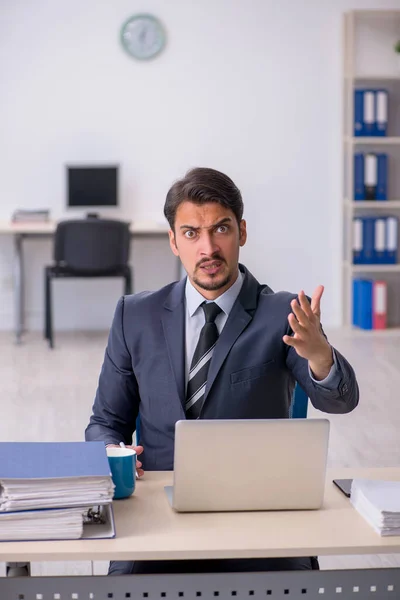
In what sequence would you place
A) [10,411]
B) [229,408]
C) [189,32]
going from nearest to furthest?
[229,408] → [10,411] → [189,32]

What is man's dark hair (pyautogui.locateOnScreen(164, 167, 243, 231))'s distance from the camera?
2053mm

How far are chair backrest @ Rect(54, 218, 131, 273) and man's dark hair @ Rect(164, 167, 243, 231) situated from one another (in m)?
4.19

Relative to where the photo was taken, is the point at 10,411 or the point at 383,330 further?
the point at 383,330

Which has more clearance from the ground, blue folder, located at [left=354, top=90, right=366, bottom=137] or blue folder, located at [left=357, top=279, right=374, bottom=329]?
blue folder, located at [left=354, top=90, right=366, bottom=137]

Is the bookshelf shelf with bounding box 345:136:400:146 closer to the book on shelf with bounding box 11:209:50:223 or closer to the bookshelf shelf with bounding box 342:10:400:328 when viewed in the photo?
the bookshelf shelf with bounding box 342:10:400:328

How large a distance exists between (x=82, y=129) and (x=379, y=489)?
5.57 m

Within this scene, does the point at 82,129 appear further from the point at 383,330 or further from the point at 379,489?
the point at 379,489

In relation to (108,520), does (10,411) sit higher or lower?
lower

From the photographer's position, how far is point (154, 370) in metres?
2.12

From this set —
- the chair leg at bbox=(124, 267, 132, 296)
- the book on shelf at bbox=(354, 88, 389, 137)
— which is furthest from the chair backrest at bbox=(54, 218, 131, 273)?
the book on shelf at bbox=(354, 88, 389, 137)

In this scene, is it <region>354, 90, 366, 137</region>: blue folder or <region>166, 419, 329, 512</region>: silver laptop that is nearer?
<region>166, 419, 329, 512</region>: silver laptop

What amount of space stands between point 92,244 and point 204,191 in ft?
14.1

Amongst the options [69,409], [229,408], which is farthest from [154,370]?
[69,409]

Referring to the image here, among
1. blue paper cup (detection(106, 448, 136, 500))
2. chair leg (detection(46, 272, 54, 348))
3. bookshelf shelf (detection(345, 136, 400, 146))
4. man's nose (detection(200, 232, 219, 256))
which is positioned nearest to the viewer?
blue paper cup (detection(106, 448, 136, 500))
